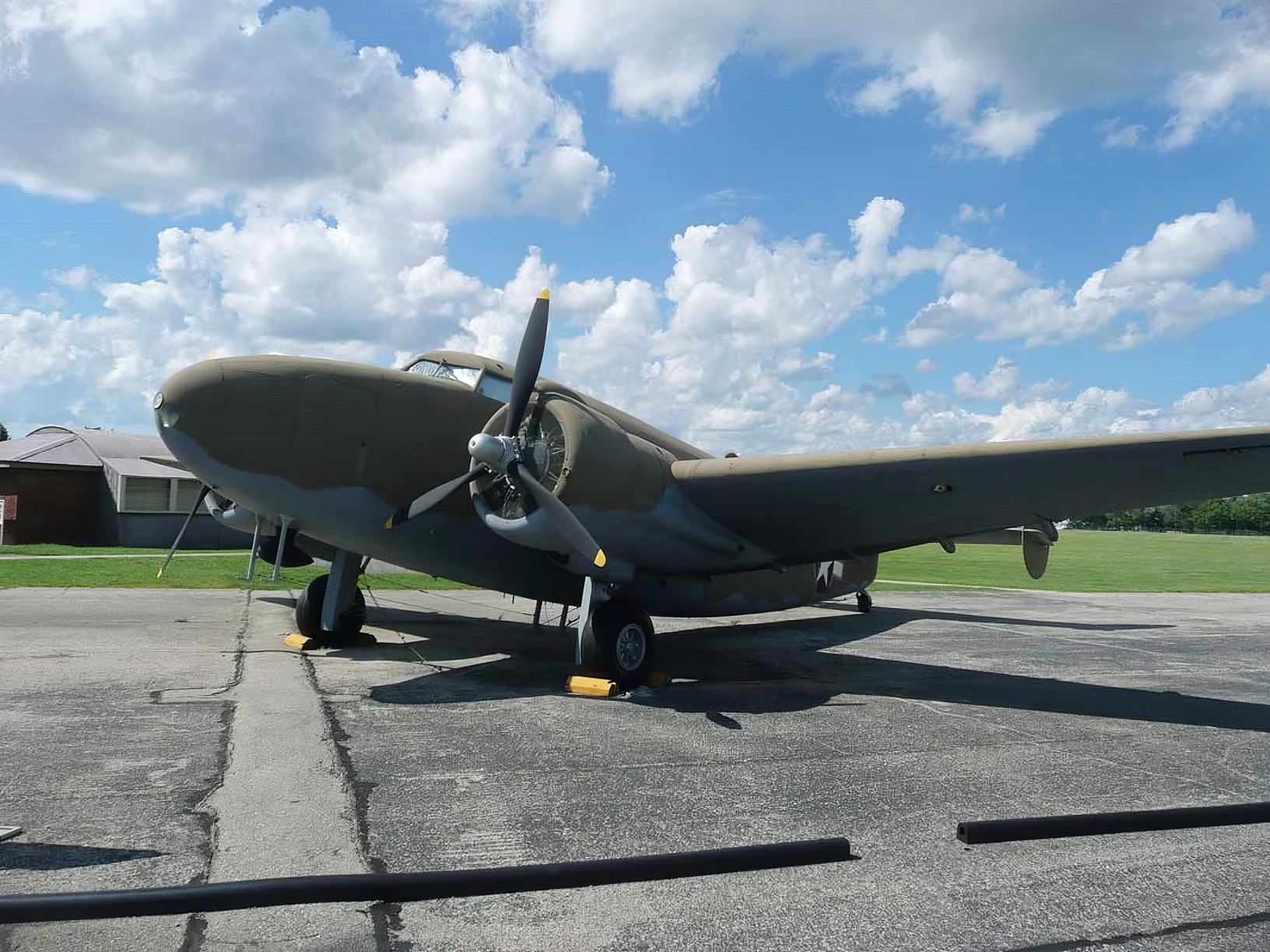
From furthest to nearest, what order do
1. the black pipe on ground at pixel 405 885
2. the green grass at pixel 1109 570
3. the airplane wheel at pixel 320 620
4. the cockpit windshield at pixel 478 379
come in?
the green grass at pixel 1109 570
the airplane wheel at pixel 320 620
the cockpit windshield at pixel 478 379
the black pipe on ground at pixel 405 885

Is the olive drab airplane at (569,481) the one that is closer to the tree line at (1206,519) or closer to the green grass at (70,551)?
the green grass at (70,551)

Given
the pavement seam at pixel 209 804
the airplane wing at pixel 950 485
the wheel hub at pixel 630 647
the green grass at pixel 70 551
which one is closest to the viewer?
the pavement seam at pixel 209 804

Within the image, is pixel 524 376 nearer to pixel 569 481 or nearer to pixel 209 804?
pixel 569 481

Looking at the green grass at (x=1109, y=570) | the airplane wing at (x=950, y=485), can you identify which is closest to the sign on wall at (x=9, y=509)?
the green grass at (x=1109, y=570)

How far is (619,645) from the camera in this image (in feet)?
34.8

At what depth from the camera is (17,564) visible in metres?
24.6

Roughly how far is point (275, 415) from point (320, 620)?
4.43 metres

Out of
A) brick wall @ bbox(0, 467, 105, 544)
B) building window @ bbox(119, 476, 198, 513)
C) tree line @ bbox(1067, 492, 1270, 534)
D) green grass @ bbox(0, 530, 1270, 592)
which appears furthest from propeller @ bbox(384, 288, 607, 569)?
tree line @ bbox(1067, 492, 1270, 534)

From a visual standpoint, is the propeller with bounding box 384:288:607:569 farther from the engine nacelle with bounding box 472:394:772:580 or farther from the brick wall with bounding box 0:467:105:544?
the brick wall with bounding box 0:467:105:544

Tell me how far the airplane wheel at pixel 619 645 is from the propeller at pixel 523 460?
0.98 metres

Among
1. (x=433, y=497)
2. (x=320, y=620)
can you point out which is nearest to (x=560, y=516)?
(x=433, y=497)

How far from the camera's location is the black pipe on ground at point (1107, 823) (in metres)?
5.38

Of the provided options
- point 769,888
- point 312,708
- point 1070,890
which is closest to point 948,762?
point 1070,890

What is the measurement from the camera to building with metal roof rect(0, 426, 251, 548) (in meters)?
34.6
